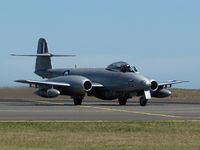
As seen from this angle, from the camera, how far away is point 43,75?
60.0 metres

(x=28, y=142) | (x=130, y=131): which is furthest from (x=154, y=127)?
(x=28, y=142)

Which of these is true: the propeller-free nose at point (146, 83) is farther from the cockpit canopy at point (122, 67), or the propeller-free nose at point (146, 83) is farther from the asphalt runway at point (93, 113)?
the asphalt runway at point (93, 113)

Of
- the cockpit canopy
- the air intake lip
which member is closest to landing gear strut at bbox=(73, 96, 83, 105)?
the air intake lip

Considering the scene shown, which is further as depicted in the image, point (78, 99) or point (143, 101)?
point (78, 99)

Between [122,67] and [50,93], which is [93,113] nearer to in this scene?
[50,93]

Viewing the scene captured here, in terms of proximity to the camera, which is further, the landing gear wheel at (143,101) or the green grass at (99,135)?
the landing gear wheel at (143,101)

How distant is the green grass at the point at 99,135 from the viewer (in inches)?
655

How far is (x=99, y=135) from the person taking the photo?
19.4 metres

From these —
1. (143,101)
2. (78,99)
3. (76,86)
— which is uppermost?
(76,86)

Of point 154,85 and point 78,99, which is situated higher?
point 154,85

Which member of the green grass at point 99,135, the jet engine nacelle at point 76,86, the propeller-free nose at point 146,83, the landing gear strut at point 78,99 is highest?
the green grass at point 99,135

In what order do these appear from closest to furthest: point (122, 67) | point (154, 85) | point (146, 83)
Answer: point (146, 83) → point (154, 85) → point (122, 67)

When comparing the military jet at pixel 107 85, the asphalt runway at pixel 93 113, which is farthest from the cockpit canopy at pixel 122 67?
the asphalt runway at pixel 93 113

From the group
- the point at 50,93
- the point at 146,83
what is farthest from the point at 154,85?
the point at 50,93
